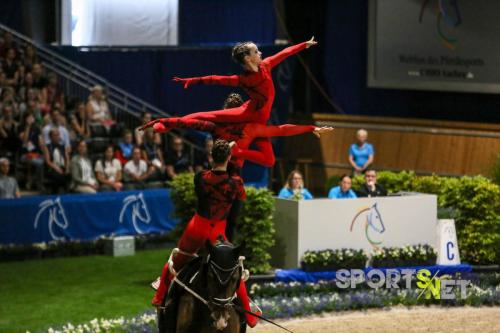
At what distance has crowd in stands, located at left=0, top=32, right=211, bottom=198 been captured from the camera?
18.9 m

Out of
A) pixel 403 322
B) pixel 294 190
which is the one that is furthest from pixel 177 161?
pixel 403 322

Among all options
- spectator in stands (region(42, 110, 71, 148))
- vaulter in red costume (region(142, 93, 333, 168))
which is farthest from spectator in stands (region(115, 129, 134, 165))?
vaulter in red costume (region(142, 93, 333, 168))

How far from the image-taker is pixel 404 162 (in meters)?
22.4

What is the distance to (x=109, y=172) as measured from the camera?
63.8 feet

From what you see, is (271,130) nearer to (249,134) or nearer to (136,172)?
(249,134)

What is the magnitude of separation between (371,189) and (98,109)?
691 cm

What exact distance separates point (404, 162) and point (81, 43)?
7314 millimetres

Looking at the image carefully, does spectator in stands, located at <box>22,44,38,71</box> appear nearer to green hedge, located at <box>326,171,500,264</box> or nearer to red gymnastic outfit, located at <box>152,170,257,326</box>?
green hedge, located at <box>326,171,500,264</box>

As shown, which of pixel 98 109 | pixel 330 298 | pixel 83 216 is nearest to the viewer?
pixel 330 298

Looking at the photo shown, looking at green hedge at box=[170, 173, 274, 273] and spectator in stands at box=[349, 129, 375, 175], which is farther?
spectator in stands at box=[349, 129, 375, 175]

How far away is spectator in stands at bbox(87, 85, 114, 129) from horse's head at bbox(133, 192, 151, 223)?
2694mm

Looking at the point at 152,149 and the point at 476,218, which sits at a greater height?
the point at 152,149

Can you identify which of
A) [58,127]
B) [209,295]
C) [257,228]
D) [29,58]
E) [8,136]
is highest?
[29,58]

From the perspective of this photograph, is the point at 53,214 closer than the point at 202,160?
Yes
